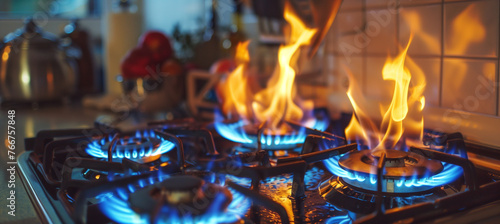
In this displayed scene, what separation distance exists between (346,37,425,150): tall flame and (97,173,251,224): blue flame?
303mm

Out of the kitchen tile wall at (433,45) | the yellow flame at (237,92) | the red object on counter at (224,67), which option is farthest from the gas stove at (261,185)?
the red object on counter at (224,67)

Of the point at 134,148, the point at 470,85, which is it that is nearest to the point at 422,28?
the point at 470,85

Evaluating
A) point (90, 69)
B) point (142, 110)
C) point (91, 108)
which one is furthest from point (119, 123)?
point (90, 69)

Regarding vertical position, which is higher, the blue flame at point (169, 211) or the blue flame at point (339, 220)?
the blue flame at point (169, 211)

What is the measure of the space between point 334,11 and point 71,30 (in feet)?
3.26

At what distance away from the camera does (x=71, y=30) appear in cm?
156

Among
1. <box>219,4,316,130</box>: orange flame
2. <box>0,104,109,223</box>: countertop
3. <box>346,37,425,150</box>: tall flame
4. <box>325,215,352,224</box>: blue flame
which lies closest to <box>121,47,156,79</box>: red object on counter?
<box>0,104,109,223</box>: countertop

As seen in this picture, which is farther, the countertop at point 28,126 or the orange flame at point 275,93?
the orange flame at point 275,93

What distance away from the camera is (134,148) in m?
0.71

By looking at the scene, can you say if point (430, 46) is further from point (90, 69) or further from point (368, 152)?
point (90, 69)

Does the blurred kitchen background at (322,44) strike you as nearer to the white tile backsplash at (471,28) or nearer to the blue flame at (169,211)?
the white tile backsplash at (471,28)

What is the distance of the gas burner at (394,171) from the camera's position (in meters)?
0.55

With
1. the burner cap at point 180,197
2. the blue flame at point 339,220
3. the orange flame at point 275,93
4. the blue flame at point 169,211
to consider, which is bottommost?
the blue flame at point 339,220

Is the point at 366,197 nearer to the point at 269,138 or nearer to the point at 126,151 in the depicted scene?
the point at 269,138
